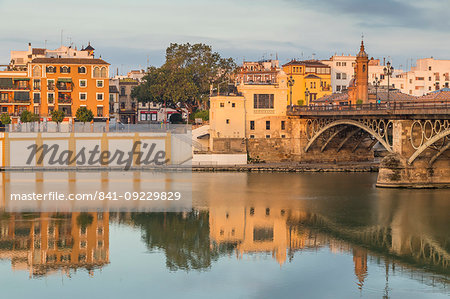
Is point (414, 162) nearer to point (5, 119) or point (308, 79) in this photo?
point (5, 119)

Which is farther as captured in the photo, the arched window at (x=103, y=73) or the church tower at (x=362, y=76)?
the arched window at (x=103, y=73)

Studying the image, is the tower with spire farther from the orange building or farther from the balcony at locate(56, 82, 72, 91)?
the balcony at locate(56, 82, 72, 91)

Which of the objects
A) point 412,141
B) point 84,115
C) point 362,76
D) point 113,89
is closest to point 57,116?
point 84,115

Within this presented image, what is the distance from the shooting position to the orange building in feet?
320

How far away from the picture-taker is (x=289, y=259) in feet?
127

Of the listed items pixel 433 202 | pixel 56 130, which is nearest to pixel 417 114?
pixel 433 202

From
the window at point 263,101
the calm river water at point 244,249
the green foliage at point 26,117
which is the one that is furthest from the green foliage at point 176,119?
the calm river water at point 244,249

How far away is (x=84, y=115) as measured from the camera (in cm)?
9450

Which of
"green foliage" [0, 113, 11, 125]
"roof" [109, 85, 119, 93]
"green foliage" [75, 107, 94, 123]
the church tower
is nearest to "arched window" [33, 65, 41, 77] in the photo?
"green foliage" [0, 113, 11, 125]

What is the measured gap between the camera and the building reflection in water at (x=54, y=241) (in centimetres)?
3747

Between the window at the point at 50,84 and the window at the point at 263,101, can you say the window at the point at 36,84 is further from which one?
the window at the point at 263,101

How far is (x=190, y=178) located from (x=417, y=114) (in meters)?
24.8

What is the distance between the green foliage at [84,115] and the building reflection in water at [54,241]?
44725 millimetres

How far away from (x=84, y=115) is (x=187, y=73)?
17.0m
